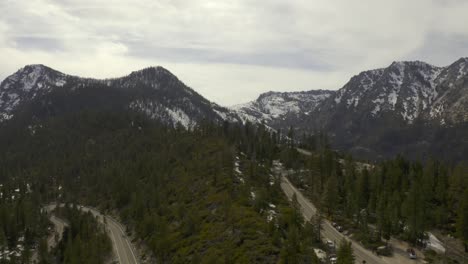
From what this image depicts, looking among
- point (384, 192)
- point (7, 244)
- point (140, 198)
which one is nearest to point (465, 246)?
point (384, 192)

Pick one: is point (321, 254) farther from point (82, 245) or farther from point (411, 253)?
point (82, 245)

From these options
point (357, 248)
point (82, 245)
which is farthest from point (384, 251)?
point (82, 245)

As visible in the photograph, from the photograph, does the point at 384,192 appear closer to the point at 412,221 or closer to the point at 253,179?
the point at 412,221

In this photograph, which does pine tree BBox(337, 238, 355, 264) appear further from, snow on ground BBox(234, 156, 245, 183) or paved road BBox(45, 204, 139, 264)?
paved road BBox(45, 204, 139, 264)

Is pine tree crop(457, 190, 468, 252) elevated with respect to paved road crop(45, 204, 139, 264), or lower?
elevated

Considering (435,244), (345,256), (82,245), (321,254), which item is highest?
(345,256)

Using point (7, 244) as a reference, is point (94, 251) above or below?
above

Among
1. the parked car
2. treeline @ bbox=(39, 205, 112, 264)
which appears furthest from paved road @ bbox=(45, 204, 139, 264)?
the parked car

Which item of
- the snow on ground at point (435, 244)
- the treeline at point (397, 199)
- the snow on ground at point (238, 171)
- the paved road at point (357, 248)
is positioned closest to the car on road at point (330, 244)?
the paved road at point (357, 248)

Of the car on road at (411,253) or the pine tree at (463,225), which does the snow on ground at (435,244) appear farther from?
the car on road at (411,253)
